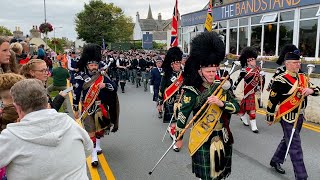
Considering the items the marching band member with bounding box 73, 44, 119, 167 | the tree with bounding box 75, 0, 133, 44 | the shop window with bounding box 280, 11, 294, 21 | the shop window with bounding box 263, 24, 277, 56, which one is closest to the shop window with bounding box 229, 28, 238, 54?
the shop window with bounding box 263, 24, 277, 56

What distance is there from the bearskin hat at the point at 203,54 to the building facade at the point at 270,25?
9617mm

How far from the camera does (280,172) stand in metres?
5.41

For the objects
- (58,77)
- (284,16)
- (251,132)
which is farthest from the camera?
(284,16)

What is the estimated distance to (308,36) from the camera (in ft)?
48.8

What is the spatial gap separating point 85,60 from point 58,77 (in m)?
5.53

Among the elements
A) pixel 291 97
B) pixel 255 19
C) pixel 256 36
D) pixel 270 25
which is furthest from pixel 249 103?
pixel 255 19

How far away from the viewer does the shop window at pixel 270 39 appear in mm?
17266

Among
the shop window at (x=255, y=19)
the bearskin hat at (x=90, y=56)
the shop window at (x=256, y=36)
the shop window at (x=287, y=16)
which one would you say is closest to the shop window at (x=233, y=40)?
the shop window at (x=256, y=36)

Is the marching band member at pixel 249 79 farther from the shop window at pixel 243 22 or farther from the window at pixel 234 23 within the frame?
the window at pixel 234 23

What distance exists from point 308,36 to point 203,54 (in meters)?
12.7

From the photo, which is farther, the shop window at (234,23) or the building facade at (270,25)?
the shop window at (234,23)

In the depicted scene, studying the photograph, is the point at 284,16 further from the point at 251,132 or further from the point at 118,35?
the point at 118,35

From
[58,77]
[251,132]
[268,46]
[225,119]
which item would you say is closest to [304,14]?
[268,46]

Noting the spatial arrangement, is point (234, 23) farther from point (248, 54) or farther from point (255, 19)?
point (248, 54)
